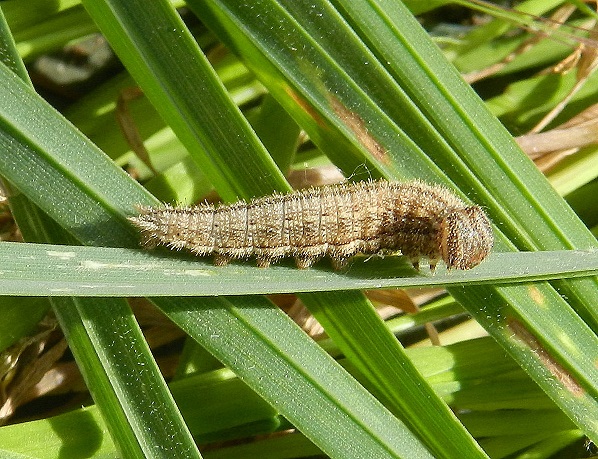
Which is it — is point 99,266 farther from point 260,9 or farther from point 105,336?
point 260,9

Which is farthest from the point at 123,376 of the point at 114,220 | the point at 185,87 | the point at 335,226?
the point at 185,87

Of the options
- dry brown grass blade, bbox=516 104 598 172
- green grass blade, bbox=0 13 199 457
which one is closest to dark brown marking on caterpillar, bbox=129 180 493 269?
green grass blade, bbox=0 13 199 457

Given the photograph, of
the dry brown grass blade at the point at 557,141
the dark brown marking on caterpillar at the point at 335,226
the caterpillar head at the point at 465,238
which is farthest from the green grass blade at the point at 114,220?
the dry brown grass blade at the point at 557,141

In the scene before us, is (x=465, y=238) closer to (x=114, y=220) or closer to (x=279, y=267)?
(x=279, y=267)

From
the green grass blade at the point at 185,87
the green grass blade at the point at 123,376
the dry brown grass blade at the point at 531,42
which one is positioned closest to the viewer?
the green grass blade at the point at 123,376

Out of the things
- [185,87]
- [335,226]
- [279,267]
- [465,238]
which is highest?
[185,87]

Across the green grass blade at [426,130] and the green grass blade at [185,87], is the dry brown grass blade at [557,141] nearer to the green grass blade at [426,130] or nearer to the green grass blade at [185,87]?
the green grass blade at [426,130]

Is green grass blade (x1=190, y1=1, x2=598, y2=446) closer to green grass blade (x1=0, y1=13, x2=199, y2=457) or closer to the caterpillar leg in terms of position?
the caterpillar leg
